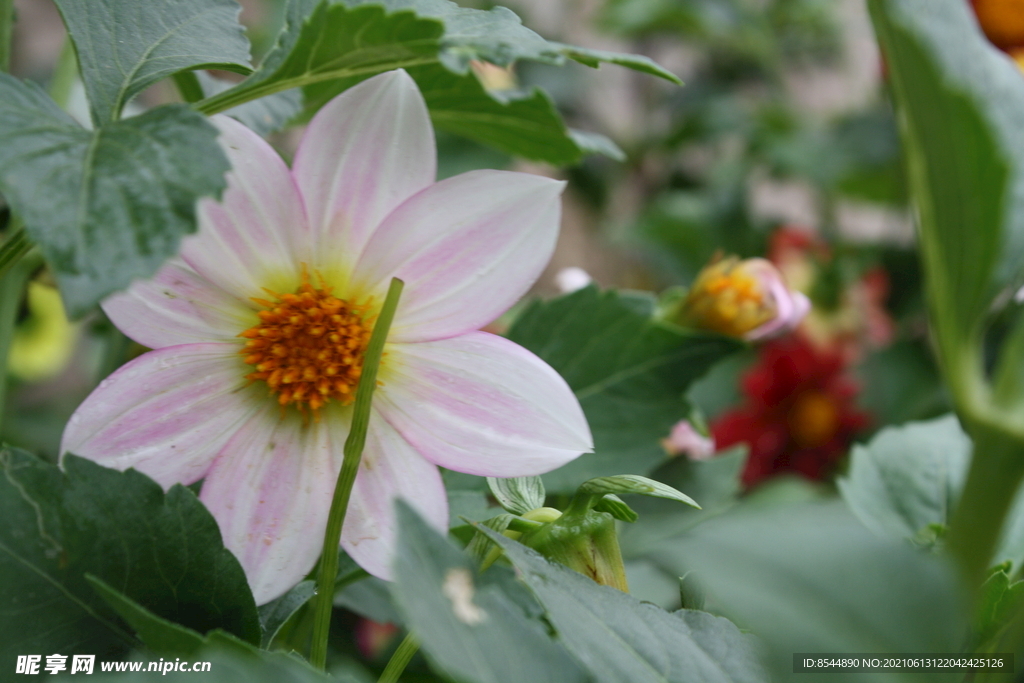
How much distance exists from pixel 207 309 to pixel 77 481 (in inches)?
2.4

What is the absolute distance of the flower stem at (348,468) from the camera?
18 centimetres

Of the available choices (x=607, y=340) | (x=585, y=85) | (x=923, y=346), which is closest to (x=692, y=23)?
(x=585, y=85)

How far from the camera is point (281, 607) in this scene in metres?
0.23

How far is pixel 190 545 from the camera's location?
0.67 feet

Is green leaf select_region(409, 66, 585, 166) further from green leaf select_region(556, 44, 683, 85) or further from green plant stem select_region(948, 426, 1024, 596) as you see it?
green plant stem select_region(948, 426, 1024, 596)

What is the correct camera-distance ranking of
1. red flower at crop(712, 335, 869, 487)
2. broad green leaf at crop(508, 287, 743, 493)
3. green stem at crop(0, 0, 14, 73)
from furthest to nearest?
red flower at crop(712, 335, 869, 487) < broad green leaf at crop(508, 287, 743, 493) < green stem at crop(0, 0, 14, 73)

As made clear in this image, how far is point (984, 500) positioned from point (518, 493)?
0.12m

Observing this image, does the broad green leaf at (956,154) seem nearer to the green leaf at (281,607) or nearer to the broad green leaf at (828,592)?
the broad green leaf at (828,592)

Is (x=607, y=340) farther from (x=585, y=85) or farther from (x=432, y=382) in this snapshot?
(x=585, y=85)

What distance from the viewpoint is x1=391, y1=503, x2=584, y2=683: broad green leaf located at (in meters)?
0.15

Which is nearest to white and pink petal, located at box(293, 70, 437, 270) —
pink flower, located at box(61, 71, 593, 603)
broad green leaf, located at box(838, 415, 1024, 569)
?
pink flower, located at box(61, 71, 593, 603)

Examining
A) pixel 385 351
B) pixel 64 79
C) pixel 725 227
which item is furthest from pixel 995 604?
pixel 725 227

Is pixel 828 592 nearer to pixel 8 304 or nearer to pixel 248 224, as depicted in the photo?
pixel 248 224

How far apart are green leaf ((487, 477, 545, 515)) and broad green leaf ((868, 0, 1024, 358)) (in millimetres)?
115
